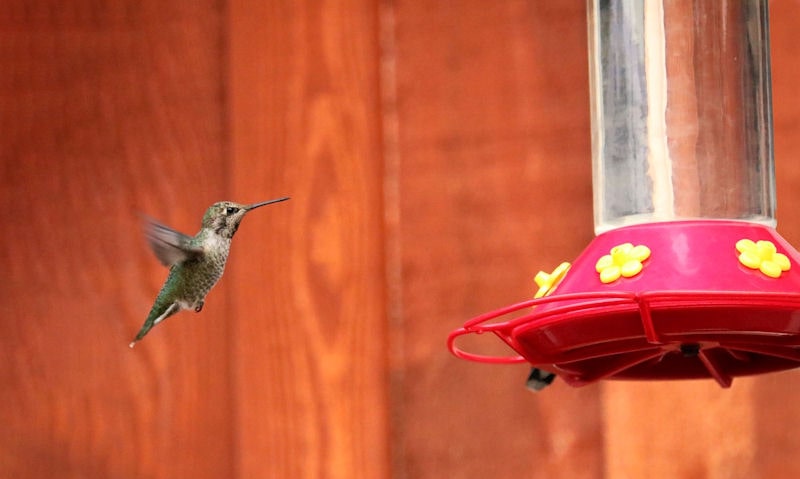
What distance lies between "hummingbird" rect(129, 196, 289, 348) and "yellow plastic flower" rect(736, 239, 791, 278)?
90 centimetres

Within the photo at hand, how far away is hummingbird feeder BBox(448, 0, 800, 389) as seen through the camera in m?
2.97

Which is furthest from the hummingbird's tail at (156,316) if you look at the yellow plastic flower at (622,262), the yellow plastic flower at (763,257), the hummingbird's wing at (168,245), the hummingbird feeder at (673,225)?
the yellow plastic flower at (763,257)

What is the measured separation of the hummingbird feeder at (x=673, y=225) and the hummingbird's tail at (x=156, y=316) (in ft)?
2.02

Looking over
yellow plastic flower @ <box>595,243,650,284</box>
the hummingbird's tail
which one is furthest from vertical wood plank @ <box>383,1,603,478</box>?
yellow plastic flower @ <box>595,243,650,284</box>

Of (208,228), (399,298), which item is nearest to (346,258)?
(399,298)

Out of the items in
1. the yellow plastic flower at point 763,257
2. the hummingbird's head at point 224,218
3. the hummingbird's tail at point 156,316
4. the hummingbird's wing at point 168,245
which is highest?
the hummingbird's head at point 224,218

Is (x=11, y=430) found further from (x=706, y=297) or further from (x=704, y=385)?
(x=706, y=297)

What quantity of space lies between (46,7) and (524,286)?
1181 millimetres

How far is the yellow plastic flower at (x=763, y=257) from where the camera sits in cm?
305

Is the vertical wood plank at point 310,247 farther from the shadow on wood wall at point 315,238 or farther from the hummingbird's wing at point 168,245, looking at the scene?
the hummingbird's wing at point 168,245

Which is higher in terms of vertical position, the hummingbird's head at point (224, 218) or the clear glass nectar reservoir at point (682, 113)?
the clear glass nectar reservoir at point (682, 113)

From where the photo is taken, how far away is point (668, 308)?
9.59ft

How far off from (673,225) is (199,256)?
90 centimetres

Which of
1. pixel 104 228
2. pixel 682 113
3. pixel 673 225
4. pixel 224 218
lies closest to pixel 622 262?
pixel 673 225
